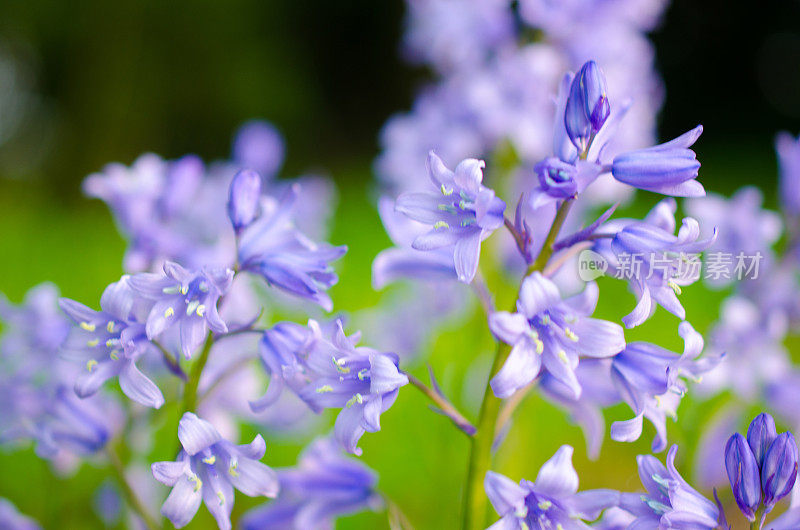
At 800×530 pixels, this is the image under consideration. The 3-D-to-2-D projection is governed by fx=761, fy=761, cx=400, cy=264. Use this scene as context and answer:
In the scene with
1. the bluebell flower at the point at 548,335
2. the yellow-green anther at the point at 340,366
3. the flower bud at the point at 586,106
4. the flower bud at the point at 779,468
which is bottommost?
the flower bud at the point at 779,468

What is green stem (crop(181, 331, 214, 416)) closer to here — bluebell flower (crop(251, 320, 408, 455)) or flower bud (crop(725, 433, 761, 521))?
bluebell flower (crop(251, 320, 408, 455))

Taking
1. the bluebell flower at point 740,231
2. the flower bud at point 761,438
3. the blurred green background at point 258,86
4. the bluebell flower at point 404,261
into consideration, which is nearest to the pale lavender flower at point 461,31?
the bluebell flower at point 740,231

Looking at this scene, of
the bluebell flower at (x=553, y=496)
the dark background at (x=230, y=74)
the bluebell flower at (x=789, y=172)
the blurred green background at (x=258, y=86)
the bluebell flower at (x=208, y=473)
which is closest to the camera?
the bluebell flower at (x=553, y=496)

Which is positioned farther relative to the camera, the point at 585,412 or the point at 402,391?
the point at 402,391

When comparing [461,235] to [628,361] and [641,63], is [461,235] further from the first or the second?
[641,63]

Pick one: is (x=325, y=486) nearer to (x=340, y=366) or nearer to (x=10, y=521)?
(x=340, y=366)

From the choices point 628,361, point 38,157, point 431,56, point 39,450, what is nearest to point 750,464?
point 628,361

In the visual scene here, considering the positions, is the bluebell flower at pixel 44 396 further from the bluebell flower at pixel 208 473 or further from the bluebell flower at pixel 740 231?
the bluebell flower at pixel 740 231
